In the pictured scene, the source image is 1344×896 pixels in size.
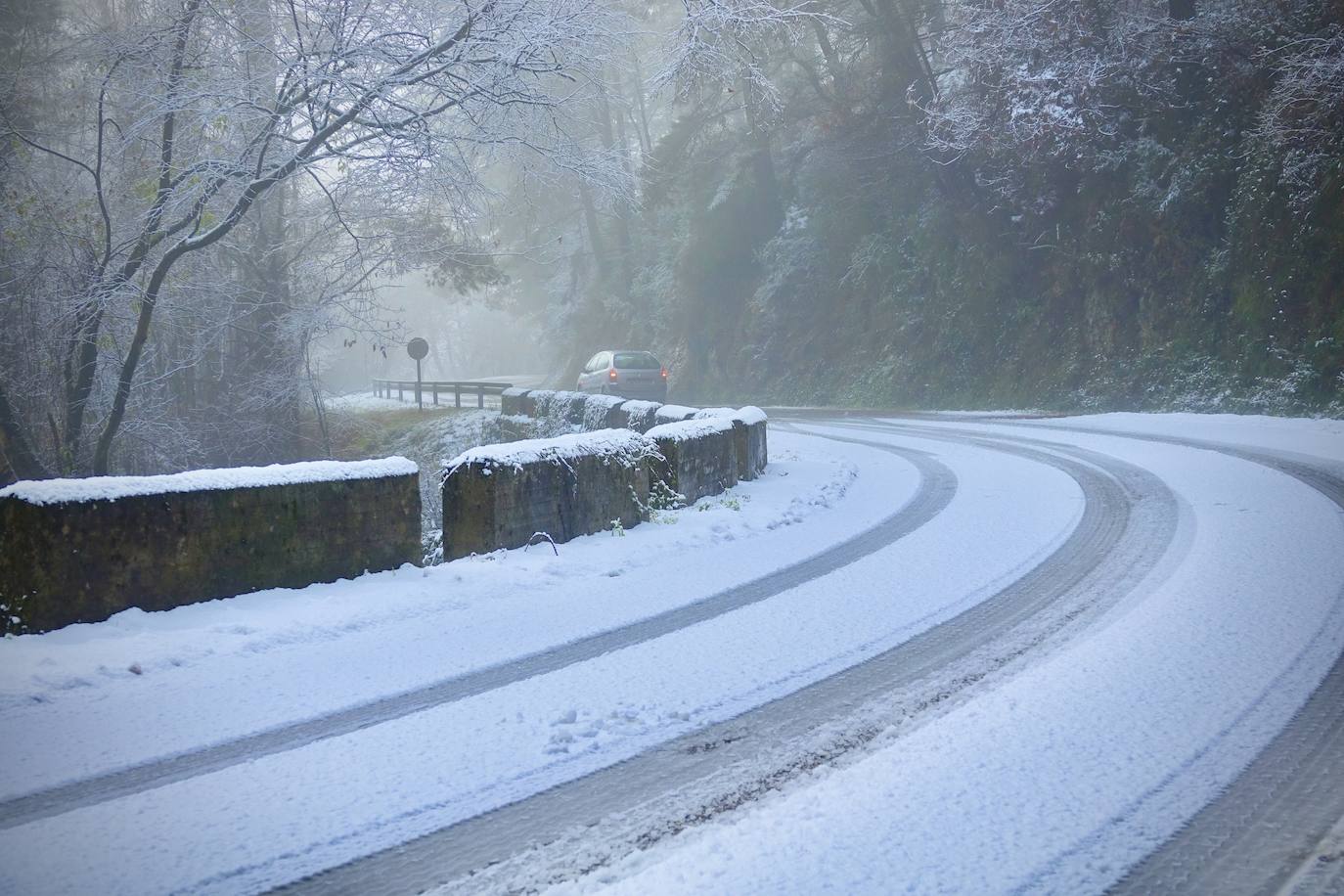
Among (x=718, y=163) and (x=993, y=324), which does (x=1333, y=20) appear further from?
(x=718, y=163)

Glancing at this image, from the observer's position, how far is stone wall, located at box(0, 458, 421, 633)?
5090mm

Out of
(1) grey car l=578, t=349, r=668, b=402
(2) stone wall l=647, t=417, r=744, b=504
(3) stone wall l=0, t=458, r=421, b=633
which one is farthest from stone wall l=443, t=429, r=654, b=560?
(1) grey car l=578, t=349, r=668, b=402

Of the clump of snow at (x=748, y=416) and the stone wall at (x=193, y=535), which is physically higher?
the clump of snow at (x=748, y=416)

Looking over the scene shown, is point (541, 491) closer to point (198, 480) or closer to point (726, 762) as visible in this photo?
Answer: point (198, 480)

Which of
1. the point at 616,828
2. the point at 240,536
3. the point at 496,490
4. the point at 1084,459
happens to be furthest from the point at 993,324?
the point at 616,828

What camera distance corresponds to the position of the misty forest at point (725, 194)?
11.6 metres

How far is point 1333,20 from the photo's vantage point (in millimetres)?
16547

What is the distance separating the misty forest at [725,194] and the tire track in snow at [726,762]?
29.7 feet

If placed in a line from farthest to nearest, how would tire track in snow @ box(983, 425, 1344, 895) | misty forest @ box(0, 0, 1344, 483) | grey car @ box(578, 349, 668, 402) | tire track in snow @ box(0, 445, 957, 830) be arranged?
grey car @ box(578, 349, 668, 402), misty forest @ box(0, 0, 1344, 483), tire track in snow @ box(0, 445, 957, 830), tire track in snow @ box(983, 425, 1344, 895)

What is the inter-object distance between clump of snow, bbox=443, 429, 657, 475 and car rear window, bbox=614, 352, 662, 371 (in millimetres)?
16847

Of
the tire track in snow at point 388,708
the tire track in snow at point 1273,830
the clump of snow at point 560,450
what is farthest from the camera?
the clump of snow at point 560,450

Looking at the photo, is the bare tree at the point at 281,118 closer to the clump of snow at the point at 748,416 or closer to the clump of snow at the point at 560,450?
the clump of snow at the point at 748,416

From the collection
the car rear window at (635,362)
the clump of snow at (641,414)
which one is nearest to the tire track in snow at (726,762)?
the clump of snow at (641,414)

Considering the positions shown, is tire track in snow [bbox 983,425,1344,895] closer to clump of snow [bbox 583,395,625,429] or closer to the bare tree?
the bare tree
